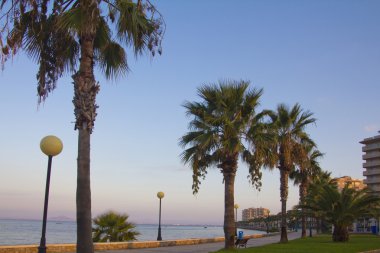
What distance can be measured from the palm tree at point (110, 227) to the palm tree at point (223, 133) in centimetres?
458

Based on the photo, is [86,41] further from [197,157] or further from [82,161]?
[197,157]

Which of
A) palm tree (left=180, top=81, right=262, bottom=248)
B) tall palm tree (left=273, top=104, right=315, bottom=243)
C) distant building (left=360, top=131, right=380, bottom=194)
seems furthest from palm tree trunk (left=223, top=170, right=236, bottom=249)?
distant building (left=360, top=131, right=380, bottom=194)

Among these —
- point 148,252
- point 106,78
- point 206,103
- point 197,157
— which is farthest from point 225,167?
point 106,78

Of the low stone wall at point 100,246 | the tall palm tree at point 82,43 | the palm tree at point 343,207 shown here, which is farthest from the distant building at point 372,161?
the tall palm tree at point 82,43

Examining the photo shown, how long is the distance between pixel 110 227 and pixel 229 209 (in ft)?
20.8

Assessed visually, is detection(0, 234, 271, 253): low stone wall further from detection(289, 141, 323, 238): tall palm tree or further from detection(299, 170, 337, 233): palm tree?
detection(289, 141, 323, 238): tall palm tree

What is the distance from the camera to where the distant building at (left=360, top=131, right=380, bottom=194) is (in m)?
109

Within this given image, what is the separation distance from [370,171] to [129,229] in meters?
97.0

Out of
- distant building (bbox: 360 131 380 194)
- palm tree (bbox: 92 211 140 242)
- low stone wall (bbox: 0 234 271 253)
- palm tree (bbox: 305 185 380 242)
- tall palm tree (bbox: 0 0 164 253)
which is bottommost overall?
low stone wall (bbox: 0 234 271 253)

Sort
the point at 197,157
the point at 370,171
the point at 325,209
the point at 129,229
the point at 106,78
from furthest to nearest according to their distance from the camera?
the point at 370,171, the point at 325,209, the point at 129,229, the point at 197,157, the point at 106,78

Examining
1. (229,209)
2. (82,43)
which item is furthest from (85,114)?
(229,209)

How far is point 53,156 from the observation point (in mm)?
12789

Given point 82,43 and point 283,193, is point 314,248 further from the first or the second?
point 82,43

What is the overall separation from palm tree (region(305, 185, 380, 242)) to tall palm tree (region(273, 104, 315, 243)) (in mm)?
2855
